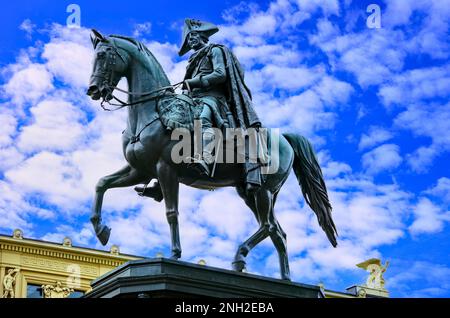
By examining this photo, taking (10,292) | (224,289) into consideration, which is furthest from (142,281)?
(10,292)

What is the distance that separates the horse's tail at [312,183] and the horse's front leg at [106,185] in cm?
325

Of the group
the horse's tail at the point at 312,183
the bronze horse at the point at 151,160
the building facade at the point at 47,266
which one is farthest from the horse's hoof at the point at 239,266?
the building facade at the point at 47,266

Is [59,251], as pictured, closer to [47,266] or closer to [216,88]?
[47,266]

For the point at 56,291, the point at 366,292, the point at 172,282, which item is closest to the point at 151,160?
the point at 172,282

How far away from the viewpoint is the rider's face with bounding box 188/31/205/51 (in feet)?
52.0

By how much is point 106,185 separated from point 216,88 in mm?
2624

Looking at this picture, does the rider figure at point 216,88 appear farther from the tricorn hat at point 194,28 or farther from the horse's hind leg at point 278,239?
the horse's hind leg at point 278,239

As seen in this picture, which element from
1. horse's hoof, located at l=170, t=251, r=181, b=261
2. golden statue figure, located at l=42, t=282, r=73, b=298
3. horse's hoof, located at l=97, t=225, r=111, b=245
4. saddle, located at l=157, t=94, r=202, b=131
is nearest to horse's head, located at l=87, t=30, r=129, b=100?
saddle, located at l=157, t=94, r=202, b=131

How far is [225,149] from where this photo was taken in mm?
14586

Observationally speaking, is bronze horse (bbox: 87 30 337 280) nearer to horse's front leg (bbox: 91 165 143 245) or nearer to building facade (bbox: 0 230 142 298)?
horse's front leg (bbox: 91 165 143 245)

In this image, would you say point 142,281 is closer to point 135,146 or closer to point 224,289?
point 224,289

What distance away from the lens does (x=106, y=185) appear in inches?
565

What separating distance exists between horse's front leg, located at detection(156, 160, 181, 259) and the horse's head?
1.48 metres
